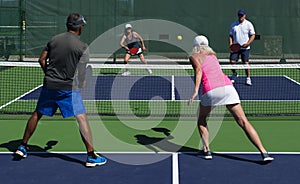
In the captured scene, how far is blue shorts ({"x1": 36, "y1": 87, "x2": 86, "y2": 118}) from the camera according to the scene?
23.4 feet

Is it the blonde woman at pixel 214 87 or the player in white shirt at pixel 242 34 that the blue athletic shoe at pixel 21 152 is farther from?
the player in white shirt at pixel 242 34

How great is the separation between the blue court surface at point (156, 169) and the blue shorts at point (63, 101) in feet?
2.26

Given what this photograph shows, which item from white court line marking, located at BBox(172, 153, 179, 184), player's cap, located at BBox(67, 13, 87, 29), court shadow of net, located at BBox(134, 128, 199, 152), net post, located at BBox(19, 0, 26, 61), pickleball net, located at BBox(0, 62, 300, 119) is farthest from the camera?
net post, located at BBox(19, 0, 26, 61)

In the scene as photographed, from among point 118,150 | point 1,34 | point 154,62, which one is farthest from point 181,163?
point 1,34

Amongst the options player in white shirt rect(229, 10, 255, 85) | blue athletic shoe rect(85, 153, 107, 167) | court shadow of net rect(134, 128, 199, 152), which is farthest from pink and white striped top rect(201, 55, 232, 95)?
player in white shirt rect(229, 10, 255, 85)

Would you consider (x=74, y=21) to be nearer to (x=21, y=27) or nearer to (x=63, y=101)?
(x=63, y=101)

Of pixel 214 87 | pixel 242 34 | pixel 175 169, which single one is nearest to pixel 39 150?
pixel 175 169

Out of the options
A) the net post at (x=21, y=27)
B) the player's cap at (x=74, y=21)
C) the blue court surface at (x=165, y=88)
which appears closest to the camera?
the player's cap at (x=74, y=21)

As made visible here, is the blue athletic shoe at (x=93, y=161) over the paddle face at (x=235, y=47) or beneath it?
beneath

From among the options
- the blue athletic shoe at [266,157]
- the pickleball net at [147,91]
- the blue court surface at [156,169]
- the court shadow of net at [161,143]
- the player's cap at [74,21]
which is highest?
the player's cap at [74,21]

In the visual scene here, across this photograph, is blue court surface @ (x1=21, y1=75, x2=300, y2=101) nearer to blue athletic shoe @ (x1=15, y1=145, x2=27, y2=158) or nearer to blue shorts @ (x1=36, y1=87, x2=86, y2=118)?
blue athletic shoe @ (x1=15, y1=145, x2=27, y2=158)

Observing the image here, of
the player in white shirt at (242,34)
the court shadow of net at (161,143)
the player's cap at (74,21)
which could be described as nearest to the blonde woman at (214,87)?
the court shadow of net at (161,143)

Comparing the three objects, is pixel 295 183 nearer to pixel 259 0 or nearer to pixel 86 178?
pixel 86 178

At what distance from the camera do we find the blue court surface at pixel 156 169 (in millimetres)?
6492
